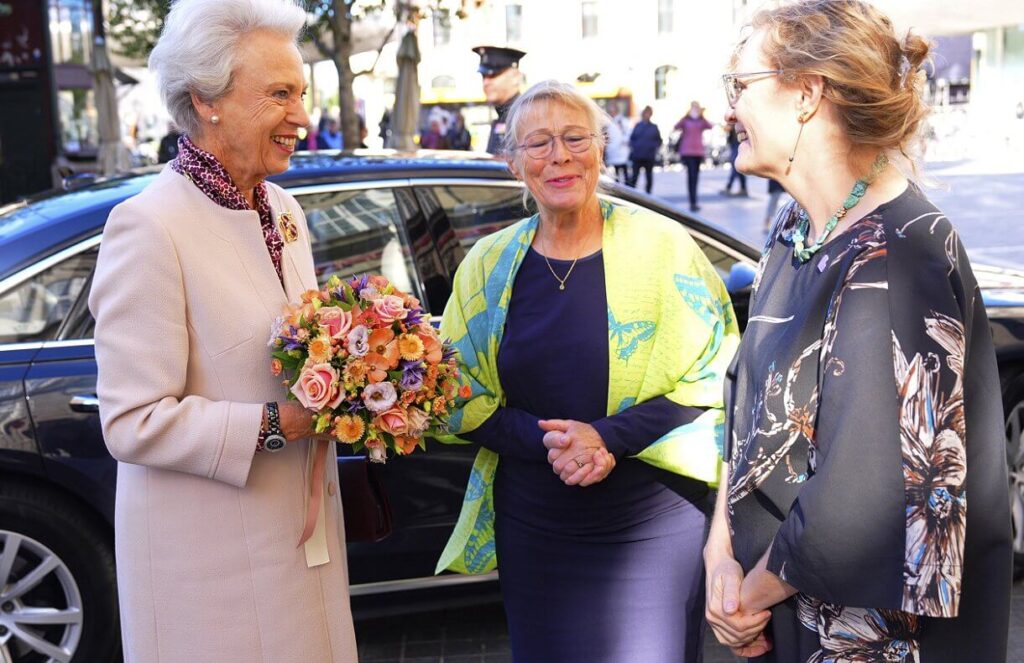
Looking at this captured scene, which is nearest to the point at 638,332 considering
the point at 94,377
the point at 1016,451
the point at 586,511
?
the point at 586,511

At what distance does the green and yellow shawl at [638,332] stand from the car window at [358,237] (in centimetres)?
114

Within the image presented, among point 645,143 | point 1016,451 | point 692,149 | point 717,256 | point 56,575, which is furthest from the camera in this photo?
point 645,143

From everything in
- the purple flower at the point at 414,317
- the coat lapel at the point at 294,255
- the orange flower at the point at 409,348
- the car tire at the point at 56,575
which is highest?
the coat lapel at the point at 294,255

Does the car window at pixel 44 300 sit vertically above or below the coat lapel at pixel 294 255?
below

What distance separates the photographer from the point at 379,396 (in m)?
2.30

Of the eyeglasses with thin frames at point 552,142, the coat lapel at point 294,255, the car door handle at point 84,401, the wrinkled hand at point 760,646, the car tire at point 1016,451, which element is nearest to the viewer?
the wrinkled hand at point 760,646

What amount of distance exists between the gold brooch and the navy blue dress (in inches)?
24.9

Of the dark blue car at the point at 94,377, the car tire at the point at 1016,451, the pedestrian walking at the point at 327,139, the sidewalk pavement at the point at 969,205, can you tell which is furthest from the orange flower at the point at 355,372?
the pedestrian walking at the point at 327,139

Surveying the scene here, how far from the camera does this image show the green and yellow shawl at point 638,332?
283cm

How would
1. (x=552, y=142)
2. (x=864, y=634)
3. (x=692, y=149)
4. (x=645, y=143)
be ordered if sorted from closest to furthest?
(x=864, y=634)
(x=552, y=142)
(x=692, y=149)
(x=645, y=143)

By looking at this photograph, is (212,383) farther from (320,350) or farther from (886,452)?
(886,452)

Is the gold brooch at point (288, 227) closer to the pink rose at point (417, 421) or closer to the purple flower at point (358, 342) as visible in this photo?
the purple flower at point (358, 342)

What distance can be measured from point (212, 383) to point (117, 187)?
86.2 inches

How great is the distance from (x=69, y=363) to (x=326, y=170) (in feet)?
3.80
